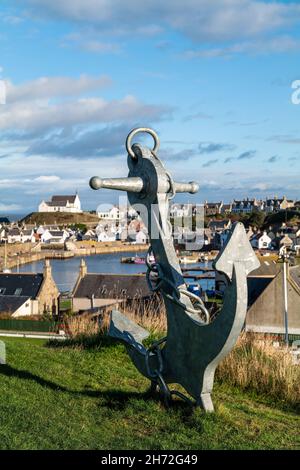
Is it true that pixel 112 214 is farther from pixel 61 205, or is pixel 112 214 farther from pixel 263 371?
pixel 263 371

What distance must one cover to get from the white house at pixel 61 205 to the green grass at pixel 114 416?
14742 centimetres

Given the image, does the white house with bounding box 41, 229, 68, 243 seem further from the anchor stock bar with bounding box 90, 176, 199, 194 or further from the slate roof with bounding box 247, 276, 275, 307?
the anchor stock bar with bounding box 90, 176, 199, 194

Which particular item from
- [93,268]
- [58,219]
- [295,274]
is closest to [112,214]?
[58,219]

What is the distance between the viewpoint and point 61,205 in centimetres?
15600

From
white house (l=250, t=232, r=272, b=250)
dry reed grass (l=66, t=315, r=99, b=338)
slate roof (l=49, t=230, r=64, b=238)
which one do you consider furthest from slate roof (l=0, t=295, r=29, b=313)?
slate roof (l=49, t=230, r=64, b=238)

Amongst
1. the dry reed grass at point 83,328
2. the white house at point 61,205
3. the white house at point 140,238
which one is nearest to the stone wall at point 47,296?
the dry reed grass at point 83,328

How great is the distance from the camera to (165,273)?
741 cm

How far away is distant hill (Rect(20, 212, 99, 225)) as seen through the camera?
485 feet

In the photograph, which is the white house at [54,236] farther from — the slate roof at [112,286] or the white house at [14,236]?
the slate roof at [112,286]

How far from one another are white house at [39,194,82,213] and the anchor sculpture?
488ft

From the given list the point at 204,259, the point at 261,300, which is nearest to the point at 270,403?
the point at 261,300

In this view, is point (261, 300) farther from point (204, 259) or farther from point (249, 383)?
point (204, 259)

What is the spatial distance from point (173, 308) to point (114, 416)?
1439 millimetres

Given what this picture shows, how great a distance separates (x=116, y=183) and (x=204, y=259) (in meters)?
82.8
